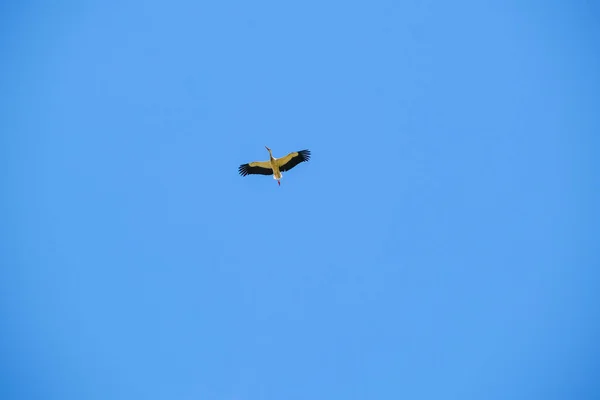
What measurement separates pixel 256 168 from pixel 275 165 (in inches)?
39.9

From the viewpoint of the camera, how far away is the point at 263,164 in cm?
3198

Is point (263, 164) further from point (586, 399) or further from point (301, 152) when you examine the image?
point (586, 399)

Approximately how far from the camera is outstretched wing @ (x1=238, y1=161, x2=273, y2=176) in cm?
3175

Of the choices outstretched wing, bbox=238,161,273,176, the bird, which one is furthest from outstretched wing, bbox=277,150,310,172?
outstretched wing, bbox=238,161,273,176

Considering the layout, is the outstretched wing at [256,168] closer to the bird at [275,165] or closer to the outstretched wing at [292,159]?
the bird at [275,165]

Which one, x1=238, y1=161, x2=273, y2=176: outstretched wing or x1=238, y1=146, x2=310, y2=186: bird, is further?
x1=238, y1=161, x2=273, y2=176: outstretched wing

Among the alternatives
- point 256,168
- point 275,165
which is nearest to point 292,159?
point 275,165

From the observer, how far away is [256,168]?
32.0 meters

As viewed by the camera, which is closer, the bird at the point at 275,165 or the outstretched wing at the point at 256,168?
the bird at the point at 275,165

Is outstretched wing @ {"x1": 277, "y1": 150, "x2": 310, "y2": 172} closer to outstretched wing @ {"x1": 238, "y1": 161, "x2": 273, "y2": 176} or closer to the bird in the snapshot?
the bird

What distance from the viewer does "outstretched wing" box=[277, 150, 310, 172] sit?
103 ft

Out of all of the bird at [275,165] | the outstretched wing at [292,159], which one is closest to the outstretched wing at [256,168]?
the bird at [275,165]

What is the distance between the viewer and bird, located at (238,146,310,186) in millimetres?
31297

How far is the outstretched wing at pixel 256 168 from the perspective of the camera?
31.8 m
